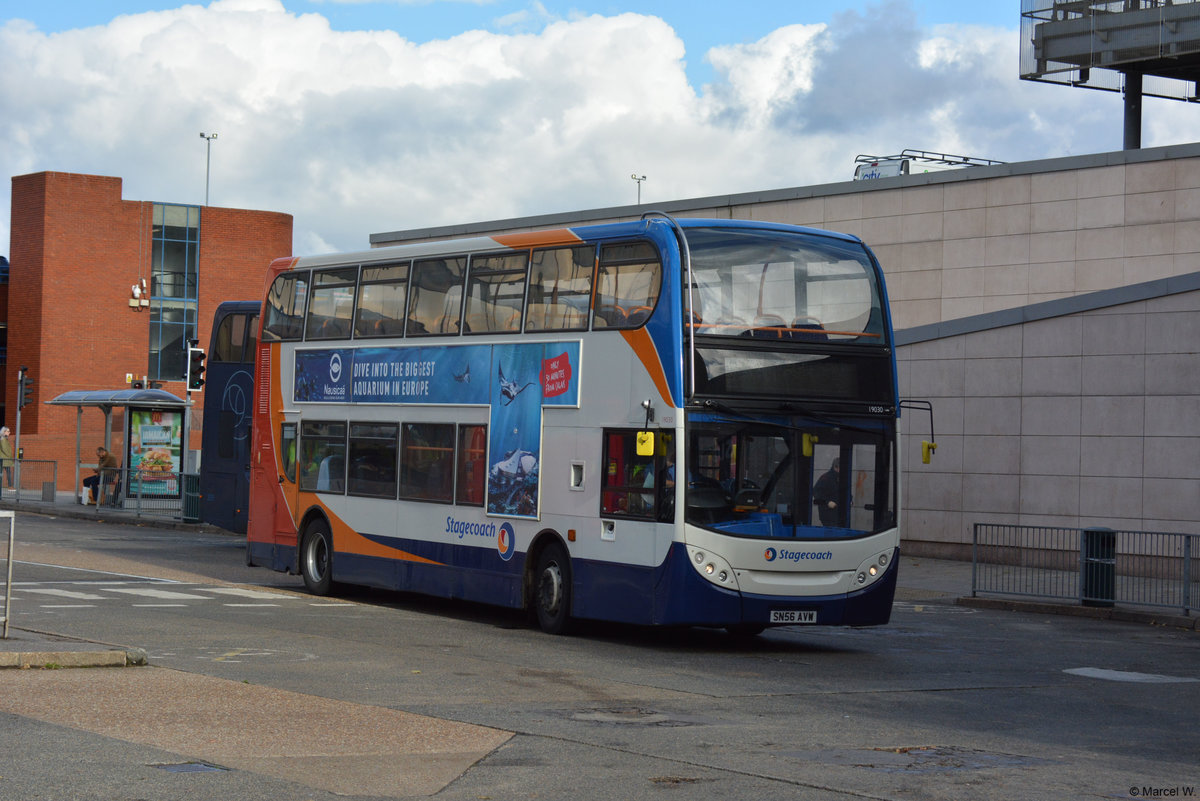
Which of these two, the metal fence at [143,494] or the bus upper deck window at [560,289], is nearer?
the bus upper deck window at [560,289]

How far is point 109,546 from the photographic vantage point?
91.8 ft

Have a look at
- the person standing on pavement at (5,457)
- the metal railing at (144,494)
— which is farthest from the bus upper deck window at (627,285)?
the person standing on pavement at (5,457)

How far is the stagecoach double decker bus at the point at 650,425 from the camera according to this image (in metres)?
14.5

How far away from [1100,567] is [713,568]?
864 cm

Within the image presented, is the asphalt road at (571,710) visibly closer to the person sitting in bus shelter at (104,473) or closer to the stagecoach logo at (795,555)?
the stagecoach logo at (795,555)

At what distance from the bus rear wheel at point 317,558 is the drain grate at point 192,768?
1163 centimetres

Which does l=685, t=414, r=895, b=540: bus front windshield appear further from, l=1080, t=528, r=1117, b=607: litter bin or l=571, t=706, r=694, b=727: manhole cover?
l=1080, t=528, r=1117, b=607: litter bin

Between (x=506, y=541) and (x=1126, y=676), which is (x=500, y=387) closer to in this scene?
(x=506, y=541)

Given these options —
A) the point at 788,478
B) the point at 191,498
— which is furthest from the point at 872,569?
the point at 191,498

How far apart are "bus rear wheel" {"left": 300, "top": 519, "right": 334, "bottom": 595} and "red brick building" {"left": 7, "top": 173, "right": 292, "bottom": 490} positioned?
43.9 m

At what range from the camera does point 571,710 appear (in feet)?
34.8

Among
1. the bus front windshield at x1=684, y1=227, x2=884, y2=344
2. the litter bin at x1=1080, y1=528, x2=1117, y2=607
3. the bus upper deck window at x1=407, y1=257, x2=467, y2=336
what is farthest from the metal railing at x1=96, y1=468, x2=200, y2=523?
the bus front windshield at x1=684, y1=227, x2=884, y2=344

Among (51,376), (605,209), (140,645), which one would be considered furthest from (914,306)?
(51,376)

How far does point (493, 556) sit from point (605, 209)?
24382 mm
